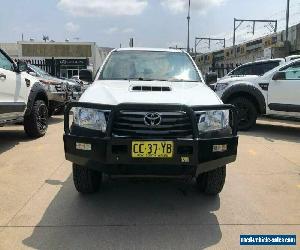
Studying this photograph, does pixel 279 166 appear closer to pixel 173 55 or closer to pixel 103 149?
pixel 173 55

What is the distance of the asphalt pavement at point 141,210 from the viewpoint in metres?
3.66

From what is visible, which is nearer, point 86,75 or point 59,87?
point 86,75

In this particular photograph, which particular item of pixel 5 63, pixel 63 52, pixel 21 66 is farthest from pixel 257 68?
pixel 63 52

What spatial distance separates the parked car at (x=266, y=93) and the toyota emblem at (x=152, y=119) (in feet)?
19.9

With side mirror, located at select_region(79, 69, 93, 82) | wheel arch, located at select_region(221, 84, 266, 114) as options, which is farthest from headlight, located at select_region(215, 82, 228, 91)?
side mirror, located at select_region(79, 69, 93, 82)

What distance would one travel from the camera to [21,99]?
773 centimetres

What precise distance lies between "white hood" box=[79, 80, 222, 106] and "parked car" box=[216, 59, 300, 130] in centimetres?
502

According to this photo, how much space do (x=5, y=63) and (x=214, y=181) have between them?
4.53m

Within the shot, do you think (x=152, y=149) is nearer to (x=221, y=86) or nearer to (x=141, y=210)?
(x=141, y=210)

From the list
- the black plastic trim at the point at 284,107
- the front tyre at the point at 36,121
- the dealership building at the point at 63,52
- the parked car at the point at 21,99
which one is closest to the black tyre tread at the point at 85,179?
the parked car at the point at 21,99

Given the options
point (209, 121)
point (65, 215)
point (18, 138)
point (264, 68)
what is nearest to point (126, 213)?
point (65, 215)

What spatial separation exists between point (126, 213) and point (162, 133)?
0.93 m

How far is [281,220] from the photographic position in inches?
163

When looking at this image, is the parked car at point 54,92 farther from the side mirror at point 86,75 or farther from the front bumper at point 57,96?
the side mirror at point 86,75
